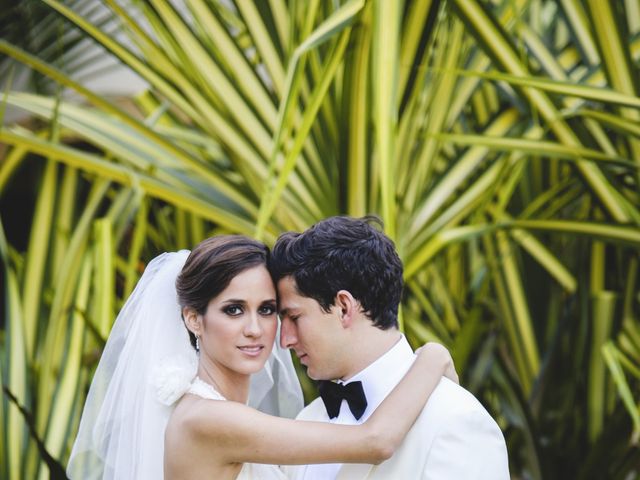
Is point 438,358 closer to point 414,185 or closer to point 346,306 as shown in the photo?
point 346,306

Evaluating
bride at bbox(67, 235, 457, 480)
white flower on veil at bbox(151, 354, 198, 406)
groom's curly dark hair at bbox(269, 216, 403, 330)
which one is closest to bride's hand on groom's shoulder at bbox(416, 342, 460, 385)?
bride at bbox(67, 235, 457, 480)

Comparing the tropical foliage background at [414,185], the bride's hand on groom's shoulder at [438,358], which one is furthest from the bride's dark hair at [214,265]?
the bride's hand on groom's shoulder at [438,358]

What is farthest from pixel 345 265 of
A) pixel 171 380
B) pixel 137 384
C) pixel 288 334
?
pixel 137 384

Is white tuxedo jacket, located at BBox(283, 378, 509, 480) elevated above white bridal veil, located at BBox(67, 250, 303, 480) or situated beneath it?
situated beneath

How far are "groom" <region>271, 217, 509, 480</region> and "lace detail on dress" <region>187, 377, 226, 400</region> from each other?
0.61 ft

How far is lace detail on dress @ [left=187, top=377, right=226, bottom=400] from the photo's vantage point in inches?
81.1

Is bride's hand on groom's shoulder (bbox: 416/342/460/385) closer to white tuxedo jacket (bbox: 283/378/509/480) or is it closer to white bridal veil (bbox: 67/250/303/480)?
white tuxedo jacket (bbox: 283/378/509/480)

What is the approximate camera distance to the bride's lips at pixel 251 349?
2.04 m

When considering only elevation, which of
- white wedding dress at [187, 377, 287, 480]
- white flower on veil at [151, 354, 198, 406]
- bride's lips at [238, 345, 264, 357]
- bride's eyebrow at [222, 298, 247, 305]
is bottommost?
white wedding dress at [187, 377, 287, 480]

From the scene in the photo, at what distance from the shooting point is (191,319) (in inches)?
83.8

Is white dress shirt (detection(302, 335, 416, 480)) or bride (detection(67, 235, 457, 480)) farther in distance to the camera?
white dress shirt (detection(302, 335, 416, 480))

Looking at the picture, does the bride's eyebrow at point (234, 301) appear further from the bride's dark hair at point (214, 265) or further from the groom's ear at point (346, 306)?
the groom's ear at point (346, 306)

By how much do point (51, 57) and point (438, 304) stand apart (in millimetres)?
2250

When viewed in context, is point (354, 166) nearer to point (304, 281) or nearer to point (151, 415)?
point (304, 281)
